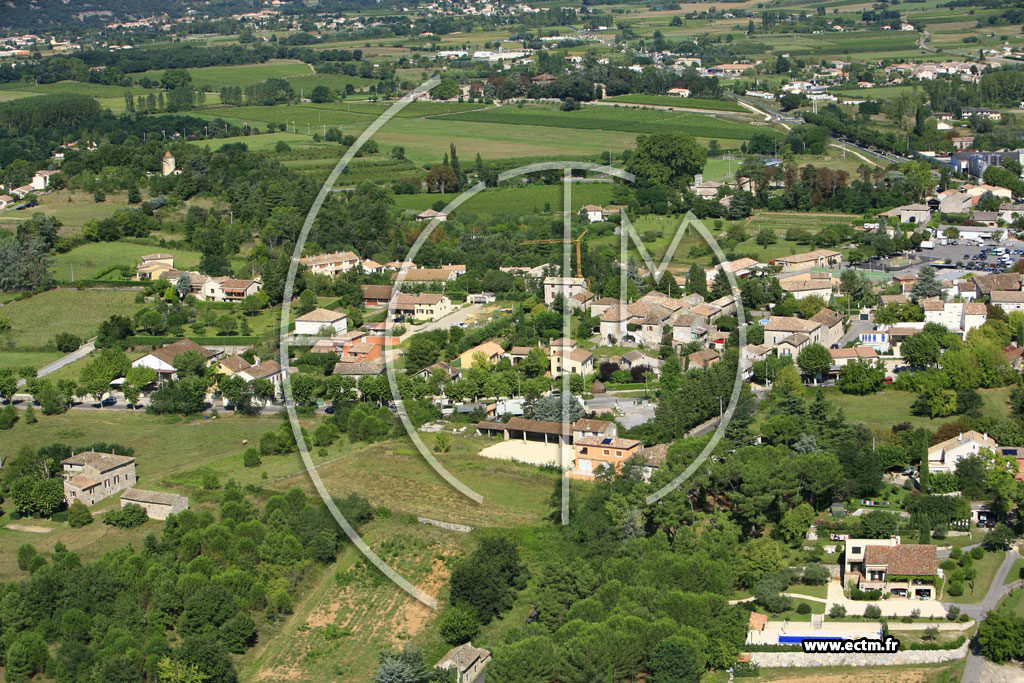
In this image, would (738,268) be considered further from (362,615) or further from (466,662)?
Answer: (466,662)

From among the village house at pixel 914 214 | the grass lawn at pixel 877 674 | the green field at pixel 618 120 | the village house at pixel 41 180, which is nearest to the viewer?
the grass lawn at pixel 877 674

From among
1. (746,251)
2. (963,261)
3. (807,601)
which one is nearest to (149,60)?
(746,251)

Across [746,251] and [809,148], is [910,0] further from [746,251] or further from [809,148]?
[746,251]

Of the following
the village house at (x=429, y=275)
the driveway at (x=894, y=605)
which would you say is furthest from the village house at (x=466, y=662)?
the village house at (x=429, y=275)

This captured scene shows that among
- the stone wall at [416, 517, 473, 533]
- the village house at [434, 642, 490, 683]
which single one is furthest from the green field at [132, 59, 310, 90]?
the village house at [434, 642, 490, 683]

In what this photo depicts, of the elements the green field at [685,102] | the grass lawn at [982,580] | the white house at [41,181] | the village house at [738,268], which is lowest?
the grass lawn at [982,580]

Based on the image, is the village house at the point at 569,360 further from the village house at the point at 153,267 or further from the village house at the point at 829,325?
the village house at the point at 153,267
